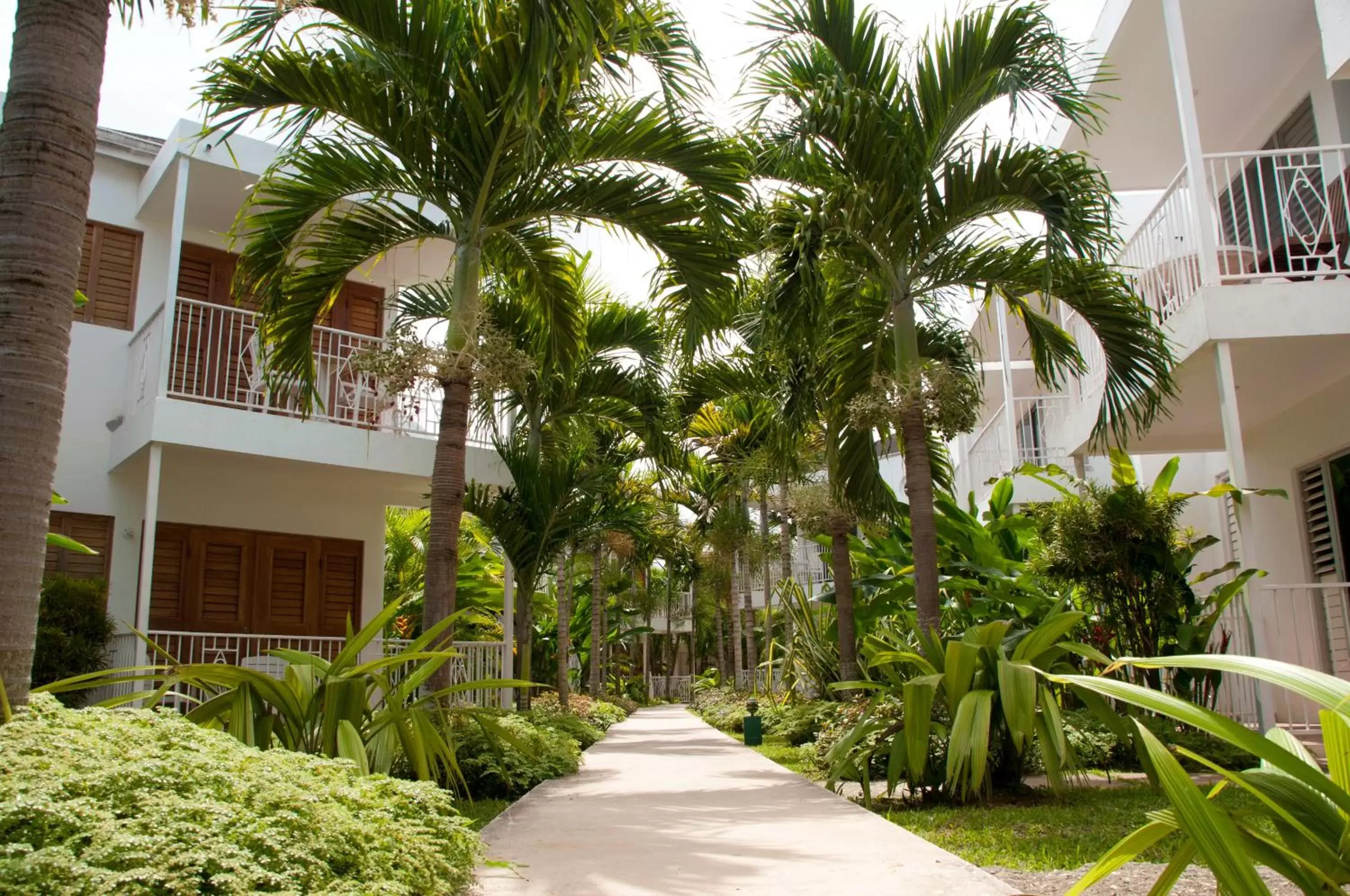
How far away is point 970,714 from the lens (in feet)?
19.5

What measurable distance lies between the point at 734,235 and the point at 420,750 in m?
4.76

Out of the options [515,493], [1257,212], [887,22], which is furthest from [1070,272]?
[515,493]

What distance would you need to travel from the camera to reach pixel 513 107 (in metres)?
5.39

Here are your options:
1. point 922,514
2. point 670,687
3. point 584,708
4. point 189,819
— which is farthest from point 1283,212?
point 670,687

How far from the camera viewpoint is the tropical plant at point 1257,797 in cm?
208

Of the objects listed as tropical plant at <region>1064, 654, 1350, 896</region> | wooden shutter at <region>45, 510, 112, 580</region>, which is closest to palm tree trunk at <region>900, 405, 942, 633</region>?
tropical plant at <region>1064, 654, 1350, 896</region>

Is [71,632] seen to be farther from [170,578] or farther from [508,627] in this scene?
[508,627]

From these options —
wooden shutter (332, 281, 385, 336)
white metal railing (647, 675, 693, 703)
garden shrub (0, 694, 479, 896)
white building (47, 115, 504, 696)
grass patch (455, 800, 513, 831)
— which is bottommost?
white metal railing (647, 675, 693, 703)

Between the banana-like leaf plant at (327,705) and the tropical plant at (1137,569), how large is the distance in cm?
552

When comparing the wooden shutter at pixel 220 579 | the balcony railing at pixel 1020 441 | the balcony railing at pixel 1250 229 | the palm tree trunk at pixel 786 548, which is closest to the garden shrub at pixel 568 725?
the palm tree trunk at pixel 786 548

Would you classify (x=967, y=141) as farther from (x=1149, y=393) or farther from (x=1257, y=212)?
(x=1257, y=212)

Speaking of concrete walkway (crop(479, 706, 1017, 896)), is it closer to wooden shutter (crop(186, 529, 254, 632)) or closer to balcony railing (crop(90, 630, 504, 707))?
balcony railing (crop(90, 630, 504, 707))

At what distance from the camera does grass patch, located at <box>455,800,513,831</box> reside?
6555 millimetres

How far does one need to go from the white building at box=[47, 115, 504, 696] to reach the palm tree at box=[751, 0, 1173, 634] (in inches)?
186
